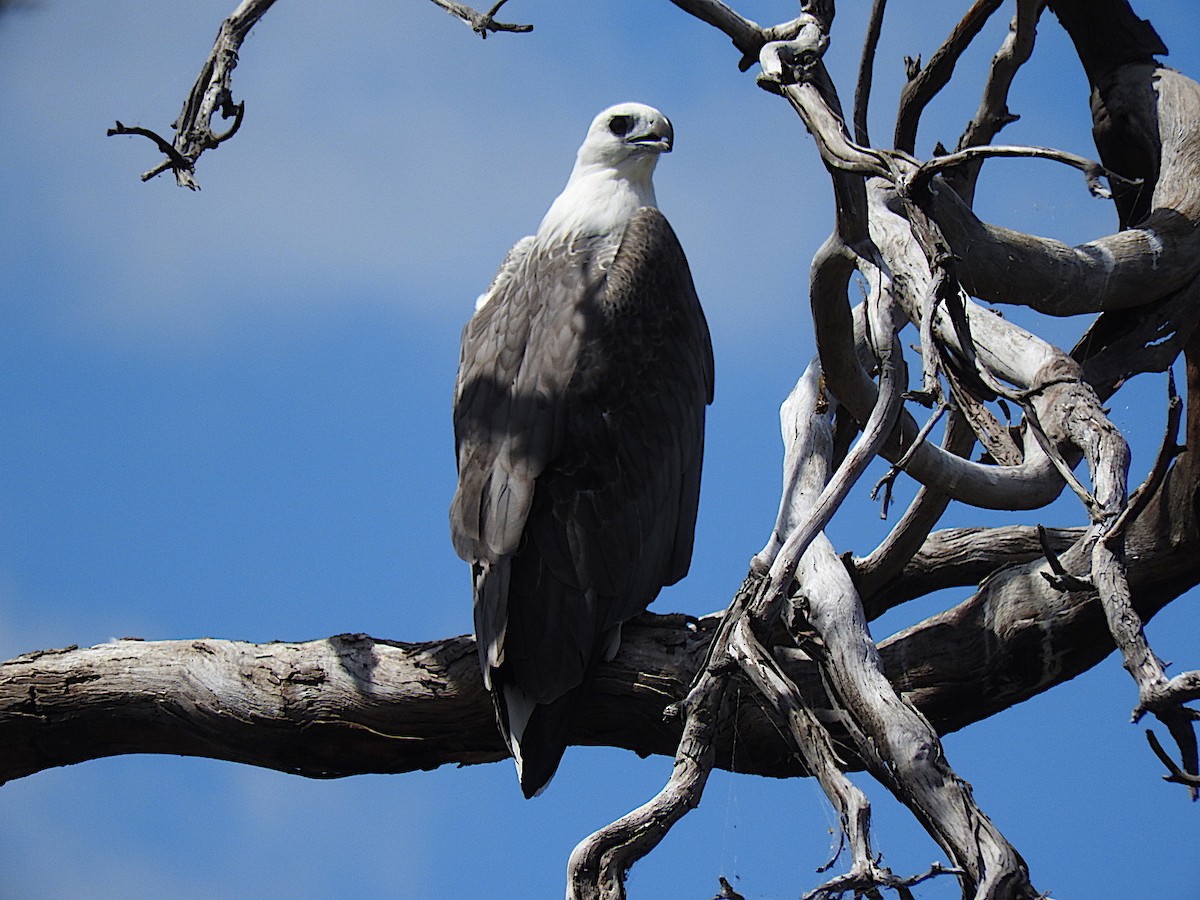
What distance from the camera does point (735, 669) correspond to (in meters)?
2.79

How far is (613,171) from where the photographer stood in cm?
501

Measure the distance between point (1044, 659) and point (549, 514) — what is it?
4.92ft

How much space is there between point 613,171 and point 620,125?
23cm

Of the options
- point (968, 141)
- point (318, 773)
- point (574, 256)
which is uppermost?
point (968, 141)

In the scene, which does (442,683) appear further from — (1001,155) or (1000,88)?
(1000,88)

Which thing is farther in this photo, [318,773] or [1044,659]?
[318,773]

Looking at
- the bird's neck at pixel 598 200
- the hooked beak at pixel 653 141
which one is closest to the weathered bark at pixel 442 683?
the bird's neck at pixel 598 200

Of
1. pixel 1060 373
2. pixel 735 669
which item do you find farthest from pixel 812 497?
pixel 735 669

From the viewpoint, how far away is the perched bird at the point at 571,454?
379cm

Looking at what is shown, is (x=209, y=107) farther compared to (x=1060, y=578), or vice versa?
(x=209, y=107)

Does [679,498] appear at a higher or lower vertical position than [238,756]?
higher

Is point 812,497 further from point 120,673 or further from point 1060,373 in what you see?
point 120,673

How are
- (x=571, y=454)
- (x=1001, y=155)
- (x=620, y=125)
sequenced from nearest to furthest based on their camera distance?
(x=1001, y=155)
(x=571, y=454)
(x=620, y=125)

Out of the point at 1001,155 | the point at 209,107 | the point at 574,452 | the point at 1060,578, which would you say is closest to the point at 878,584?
the point at 574,452
